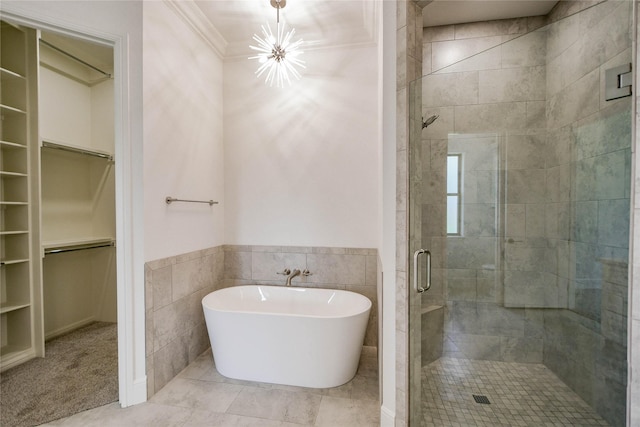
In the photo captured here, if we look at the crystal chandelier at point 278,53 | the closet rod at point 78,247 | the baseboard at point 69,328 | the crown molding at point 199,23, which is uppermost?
the crown molding at point 199,23

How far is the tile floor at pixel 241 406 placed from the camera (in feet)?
5.41

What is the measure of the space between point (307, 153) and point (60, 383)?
2.57 meters

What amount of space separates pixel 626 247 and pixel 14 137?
12.3 feet

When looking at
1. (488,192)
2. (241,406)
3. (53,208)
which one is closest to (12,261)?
(53,208)

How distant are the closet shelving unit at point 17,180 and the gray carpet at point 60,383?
22cm

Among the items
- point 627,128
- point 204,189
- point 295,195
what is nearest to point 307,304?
point 295,195

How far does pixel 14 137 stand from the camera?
7.13 feet

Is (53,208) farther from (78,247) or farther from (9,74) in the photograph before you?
(9,74)

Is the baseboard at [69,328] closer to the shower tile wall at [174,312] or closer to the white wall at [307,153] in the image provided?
the shower tile wall at [174,312]

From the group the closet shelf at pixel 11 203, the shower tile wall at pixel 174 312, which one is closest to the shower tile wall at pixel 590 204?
the shower tile wall at pixel 174 312

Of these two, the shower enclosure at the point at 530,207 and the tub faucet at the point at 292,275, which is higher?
the shower enclosure at the point at 530,207

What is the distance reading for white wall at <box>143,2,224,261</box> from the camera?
190cm

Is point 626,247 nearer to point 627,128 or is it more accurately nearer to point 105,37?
point 627,128

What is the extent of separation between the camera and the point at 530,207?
4.50ft
